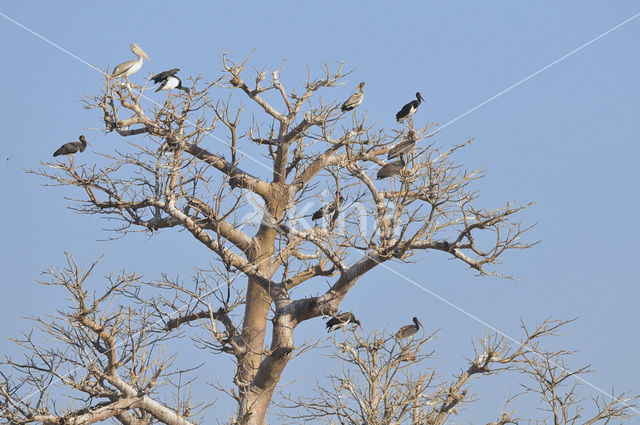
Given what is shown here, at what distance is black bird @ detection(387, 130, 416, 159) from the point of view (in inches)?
397

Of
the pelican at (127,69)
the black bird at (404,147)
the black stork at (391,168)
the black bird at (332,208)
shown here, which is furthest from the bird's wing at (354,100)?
the pelican at (127,69)

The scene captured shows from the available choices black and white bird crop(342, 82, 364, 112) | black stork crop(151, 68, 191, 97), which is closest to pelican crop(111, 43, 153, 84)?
black stork crop(151, 68, 191, 97)

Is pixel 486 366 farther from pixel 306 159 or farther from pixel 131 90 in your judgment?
pixel 131 90

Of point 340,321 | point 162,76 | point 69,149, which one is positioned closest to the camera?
point 340,321

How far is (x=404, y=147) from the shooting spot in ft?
33.4

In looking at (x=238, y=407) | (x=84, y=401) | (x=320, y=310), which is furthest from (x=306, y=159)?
(x=84, y=401)

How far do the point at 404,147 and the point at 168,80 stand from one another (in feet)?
11.1

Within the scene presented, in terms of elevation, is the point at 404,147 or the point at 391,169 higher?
the point at 404,147

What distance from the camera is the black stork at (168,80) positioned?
37.4ft

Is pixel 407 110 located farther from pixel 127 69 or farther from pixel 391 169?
pixel 127 69

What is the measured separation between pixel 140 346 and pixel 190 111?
118 inches

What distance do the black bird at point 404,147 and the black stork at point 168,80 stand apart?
9.53 ft

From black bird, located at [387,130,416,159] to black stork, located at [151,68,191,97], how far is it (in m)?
2.90

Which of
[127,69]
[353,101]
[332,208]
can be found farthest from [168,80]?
[332,208]
